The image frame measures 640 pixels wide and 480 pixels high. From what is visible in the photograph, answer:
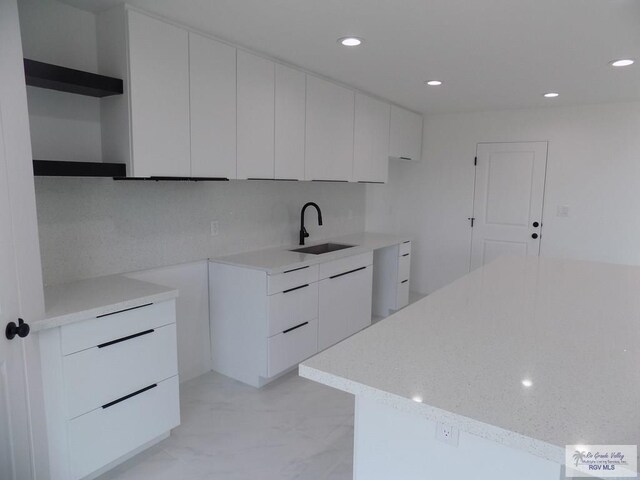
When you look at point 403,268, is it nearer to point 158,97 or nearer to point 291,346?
point 291,346

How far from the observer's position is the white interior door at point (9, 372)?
1657 mm

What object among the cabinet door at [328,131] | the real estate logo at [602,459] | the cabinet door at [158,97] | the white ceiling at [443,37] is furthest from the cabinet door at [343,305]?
the real estate logo at [602,459]

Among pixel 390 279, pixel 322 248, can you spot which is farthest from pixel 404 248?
pixel 322 248

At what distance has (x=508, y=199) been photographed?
486 centimetres

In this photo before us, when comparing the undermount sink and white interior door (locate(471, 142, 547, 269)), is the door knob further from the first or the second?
white interior door (locate(471, 142, 547, 269))

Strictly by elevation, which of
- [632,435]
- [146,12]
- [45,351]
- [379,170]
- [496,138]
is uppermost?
[146,12]

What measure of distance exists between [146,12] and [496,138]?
12.9 ft

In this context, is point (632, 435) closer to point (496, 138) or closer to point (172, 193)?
point (172, 193)

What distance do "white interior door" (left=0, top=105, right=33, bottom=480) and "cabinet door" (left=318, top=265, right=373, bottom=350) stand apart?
2060mm

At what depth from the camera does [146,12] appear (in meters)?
2.22

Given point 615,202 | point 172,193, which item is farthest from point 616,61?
point 172,193

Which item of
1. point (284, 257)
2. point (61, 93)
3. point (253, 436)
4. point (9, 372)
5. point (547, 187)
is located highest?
point (61, 93)

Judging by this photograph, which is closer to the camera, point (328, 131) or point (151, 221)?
point (151, 221)

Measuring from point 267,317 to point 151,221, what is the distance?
3.24 ft
